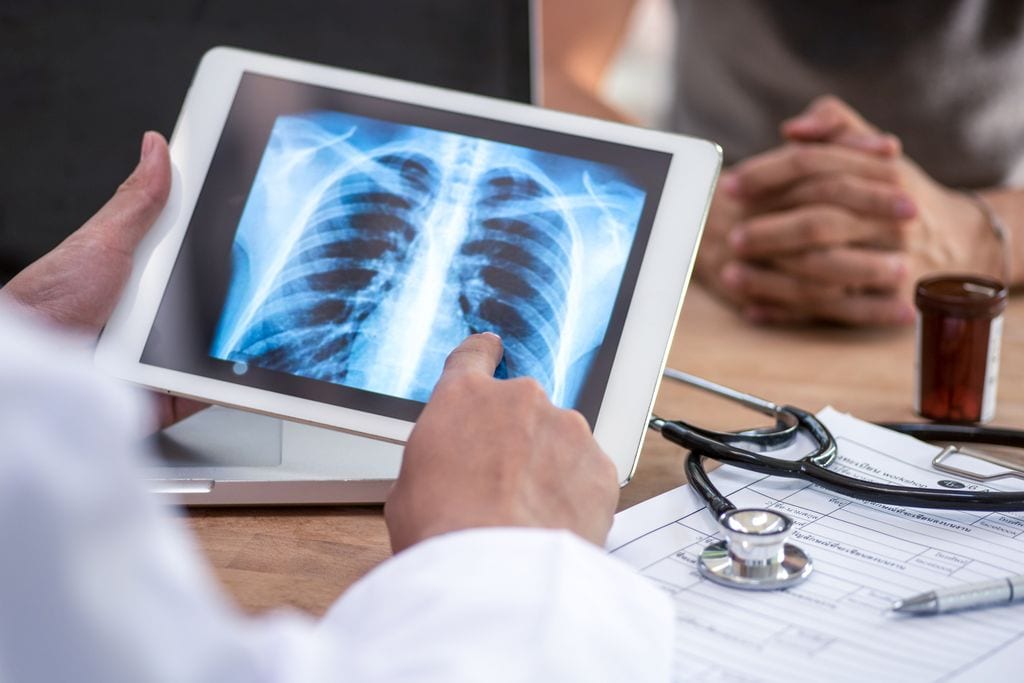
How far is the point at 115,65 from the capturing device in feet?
3.09

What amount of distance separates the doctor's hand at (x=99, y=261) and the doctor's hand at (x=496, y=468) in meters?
0.29

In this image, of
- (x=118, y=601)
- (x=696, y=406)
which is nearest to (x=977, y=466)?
(x=696, y=406)

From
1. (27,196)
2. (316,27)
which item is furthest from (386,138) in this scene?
(27,196)

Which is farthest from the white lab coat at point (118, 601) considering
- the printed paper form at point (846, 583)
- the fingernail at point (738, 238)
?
the fingernail at point (738, 238)

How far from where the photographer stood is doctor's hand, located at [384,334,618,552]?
51cm

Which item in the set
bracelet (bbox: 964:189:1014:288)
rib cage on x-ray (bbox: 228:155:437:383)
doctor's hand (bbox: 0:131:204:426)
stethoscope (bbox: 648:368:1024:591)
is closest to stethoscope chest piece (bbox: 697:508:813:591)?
Result: stethoscope (bbox: 648:368:1024:591)

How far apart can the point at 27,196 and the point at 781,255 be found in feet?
2.36

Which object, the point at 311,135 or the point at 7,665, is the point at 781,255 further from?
the point at 7,665

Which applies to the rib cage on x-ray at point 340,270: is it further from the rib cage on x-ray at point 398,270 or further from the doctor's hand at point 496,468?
the doctor's hand at point 496,468

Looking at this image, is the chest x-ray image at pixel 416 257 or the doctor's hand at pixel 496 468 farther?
the chest x-ray image at pixel 416 257

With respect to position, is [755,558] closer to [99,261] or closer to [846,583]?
[846,583]

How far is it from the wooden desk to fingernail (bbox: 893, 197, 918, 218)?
0.12 meters

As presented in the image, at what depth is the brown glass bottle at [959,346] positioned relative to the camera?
833 mm

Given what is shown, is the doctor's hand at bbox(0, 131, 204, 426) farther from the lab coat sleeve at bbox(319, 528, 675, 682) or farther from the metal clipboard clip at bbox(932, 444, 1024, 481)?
the metal clipboard clip at bbox(932, 444, 1024, 481)
